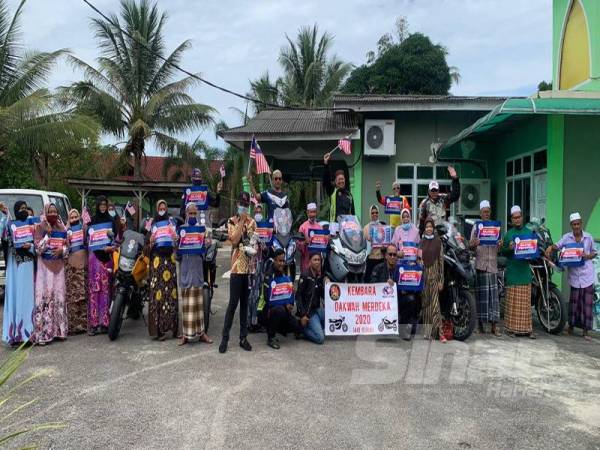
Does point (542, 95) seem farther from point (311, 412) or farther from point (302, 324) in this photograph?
point (311, 412)

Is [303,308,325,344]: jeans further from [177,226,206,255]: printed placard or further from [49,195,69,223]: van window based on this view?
[49,195,69,223]: van window

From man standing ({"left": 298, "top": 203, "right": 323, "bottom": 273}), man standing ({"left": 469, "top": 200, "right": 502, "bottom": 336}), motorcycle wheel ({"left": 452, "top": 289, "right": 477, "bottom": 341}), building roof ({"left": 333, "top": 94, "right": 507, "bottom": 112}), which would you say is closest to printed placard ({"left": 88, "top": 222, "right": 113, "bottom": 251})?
man standing ({"left": 298, "top": 203, "right": 323, "bottom": 273})

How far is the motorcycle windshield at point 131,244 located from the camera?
22.6 feet

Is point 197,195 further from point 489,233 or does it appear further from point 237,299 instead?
point 489,233

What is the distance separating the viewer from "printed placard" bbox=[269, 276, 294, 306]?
6535 millimetres

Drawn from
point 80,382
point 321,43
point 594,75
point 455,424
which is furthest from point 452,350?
point 321,43

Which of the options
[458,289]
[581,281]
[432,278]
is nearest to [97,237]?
[432,278]

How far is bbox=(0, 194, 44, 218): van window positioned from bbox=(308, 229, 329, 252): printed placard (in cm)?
561

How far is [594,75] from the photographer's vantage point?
353 inches

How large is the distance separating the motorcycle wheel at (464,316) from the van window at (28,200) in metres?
7.67

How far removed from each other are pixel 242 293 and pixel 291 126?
7.80m

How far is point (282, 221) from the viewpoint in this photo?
7176mm

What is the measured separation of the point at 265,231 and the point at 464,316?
2933mm

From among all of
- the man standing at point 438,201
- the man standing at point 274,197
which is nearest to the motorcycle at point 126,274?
the man standing at point 274,197
